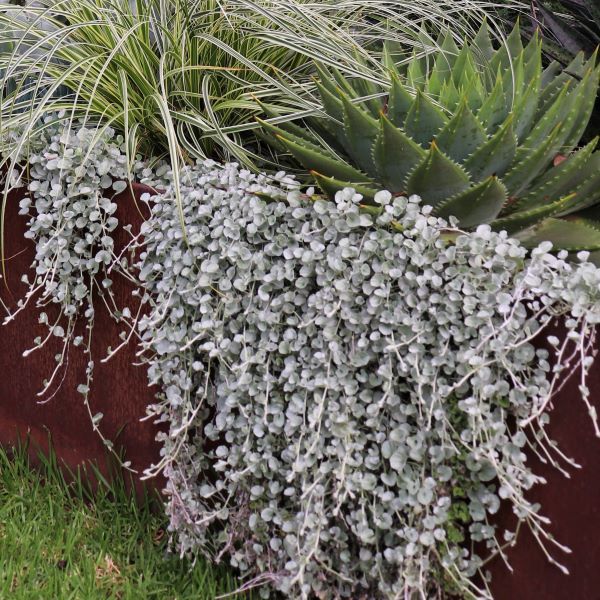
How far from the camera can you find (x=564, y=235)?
173 centimetres

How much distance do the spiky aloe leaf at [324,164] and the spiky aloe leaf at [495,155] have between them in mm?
254

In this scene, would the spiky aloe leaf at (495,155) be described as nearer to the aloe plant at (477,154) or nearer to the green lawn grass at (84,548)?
the aloe plant at (477,154)

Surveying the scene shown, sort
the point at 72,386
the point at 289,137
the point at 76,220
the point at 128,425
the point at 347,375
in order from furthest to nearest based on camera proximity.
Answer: the point at 72,386, the point at 128,425, the point at 76,220, the point at 289,137, the point at 347,375

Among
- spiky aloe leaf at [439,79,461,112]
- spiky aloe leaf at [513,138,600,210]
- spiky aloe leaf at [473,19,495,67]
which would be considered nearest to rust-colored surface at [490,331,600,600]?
spiky aloe leaf at [513,138,600,210]

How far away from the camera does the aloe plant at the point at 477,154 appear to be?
66.0 inches

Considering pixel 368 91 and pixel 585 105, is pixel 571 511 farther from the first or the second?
pixel 368 91

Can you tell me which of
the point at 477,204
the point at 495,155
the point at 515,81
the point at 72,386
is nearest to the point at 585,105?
the point at 515,81

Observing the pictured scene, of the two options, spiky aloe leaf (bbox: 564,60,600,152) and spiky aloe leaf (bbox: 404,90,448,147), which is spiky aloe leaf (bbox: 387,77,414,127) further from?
spiky aloe leaf (bbox: 564,60,600,152)

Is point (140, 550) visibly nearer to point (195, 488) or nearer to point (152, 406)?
point (195, 488)

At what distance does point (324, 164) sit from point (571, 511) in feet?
3.10

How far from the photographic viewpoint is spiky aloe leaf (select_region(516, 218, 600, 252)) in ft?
5.59

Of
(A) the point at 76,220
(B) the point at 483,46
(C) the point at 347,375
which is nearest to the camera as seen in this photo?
(C) the point at 347,375

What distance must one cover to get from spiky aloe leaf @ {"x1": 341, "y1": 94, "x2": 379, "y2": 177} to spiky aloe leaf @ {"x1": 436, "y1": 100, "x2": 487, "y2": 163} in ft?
0.54

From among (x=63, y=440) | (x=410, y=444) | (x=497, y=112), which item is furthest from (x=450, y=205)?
(x=63, y=440)
